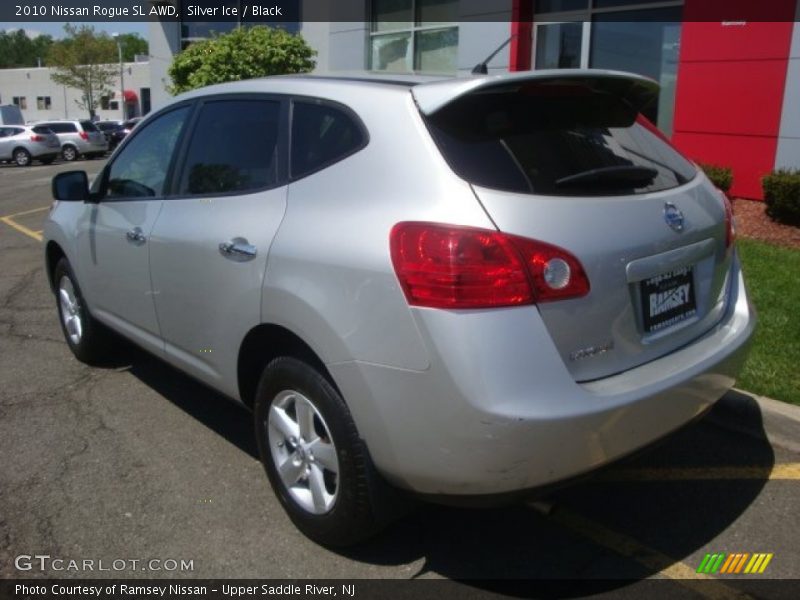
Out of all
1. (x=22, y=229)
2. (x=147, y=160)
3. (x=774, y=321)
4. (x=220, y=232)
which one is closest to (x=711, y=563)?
(x=220, y=232)

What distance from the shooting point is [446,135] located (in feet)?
8.49

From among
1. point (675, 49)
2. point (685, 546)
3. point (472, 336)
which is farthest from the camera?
point (675, 49)

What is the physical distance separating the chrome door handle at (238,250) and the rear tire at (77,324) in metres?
2.05

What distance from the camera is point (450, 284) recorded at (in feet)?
7.66

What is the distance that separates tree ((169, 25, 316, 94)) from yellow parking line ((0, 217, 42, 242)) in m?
3.19

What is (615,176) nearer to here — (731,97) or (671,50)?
(731,97)

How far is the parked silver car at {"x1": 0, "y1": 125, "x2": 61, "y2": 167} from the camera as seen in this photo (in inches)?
1141

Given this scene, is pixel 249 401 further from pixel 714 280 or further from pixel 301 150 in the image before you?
pixel 714 280

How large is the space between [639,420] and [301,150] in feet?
5.38

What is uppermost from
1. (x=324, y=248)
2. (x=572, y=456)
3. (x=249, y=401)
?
(x=324, y=248)

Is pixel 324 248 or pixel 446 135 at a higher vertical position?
pixel 446 135

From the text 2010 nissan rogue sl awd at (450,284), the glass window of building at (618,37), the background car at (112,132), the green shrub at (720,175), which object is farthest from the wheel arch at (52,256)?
the background car at (112,132)

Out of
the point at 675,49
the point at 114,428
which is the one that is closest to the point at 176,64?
the point at 675,49

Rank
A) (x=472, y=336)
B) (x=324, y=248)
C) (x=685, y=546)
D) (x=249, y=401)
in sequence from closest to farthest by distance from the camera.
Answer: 1. (x=472, y=336)
2. (x=324, y=248)
3. (x=685, y=546)
4. (x=249, y=401)
